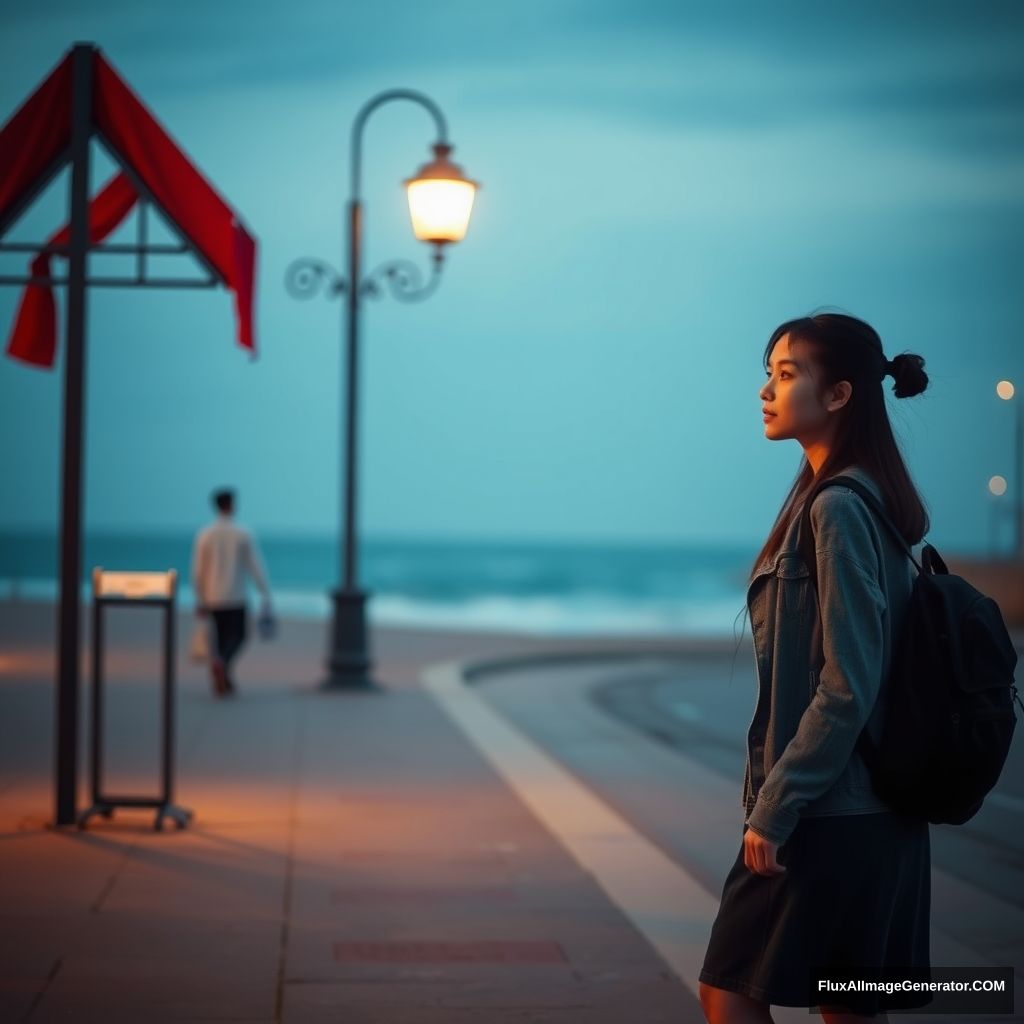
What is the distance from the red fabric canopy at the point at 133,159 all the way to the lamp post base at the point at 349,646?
840 centimetres

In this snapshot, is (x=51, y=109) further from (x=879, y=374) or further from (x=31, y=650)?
(x=31, y=650)

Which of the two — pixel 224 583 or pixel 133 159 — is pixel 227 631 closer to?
pixel 224 583

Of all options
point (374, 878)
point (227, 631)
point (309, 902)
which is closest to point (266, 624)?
point (227, 631)

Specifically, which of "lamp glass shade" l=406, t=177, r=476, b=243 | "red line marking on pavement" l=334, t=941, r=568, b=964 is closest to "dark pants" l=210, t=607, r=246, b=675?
"lamp glass shade" l=406, t=177, r=476, b=243

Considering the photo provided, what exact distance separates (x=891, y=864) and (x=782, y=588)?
0.59 m

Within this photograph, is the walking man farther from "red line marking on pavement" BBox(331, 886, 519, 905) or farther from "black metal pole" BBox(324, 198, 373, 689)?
"red line marking on pavement" BBox(331, 886, 519, 905)

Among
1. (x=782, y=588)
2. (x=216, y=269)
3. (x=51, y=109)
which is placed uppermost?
(x=51, y=109)

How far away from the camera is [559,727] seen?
14.4 metres

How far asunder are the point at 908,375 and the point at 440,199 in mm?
10305

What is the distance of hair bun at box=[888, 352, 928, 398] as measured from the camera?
11.4ft

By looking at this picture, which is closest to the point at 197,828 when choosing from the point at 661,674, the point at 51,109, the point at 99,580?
the point at 99,580

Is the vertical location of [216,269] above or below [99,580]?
above

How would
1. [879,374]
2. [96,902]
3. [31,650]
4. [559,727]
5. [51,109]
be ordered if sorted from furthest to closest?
[31,650]
[559,727]
[51,109]
[96,902]
[879,374]

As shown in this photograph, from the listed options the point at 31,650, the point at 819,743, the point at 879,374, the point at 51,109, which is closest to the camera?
the point at 819,743
